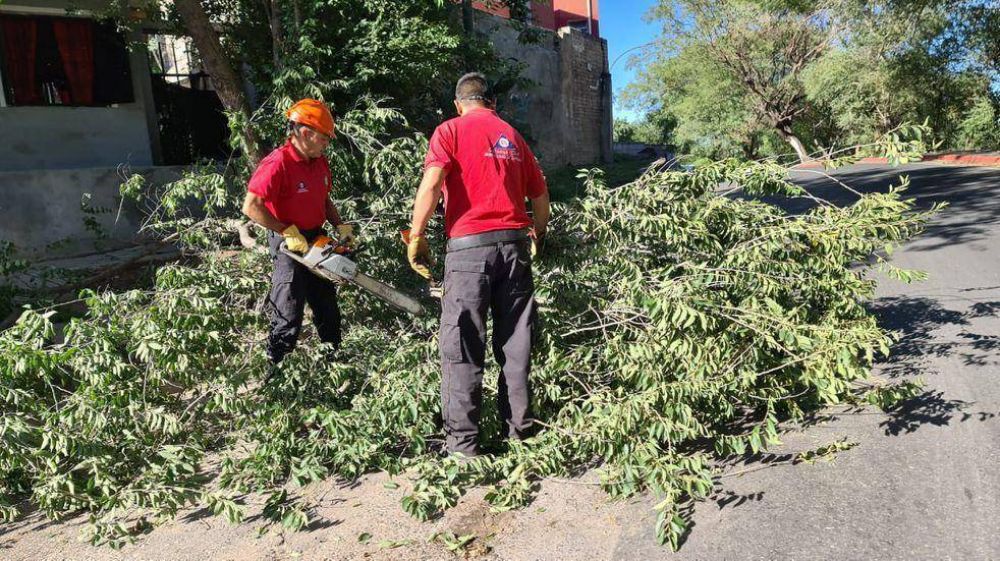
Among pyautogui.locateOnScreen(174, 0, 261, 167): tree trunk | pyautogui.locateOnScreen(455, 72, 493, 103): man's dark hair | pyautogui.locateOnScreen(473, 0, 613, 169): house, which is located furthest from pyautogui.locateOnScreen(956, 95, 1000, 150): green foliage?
pyautogui.locateOnScreen(455, 72, 493, 103): man's dark hair

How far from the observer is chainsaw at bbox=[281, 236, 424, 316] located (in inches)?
142

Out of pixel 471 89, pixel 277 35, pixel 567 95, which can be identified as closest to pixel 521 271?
pixel 471 89

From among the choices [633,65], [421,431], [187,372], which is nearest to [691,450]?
[421,431]

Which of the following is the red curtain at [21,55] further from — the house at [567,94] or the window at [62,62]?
the house at [567,94]

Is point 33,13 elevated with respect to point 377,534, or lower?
elevated

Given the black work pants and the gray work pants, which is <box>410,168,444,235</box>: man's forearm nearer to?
the gray work pants

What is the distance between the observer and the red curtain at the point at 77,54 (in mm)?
8312

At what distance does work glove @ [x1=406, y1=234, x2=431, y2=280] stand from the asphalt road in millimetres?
1532

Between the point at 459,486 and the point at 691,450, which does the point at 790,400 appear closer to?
the point at 691,450

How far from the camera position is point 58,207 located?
24.8 ft

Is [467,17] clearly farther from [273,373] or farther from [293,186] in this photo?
[273,373]

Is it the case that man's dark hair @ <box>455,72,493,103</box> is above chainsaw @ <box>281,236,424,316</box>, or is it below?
above

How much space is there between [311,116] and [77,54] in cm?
682

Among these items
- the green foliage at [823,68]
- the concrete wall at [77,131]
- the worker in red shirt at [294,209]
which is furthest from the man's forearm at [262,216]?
the green foliage at [823,68]
